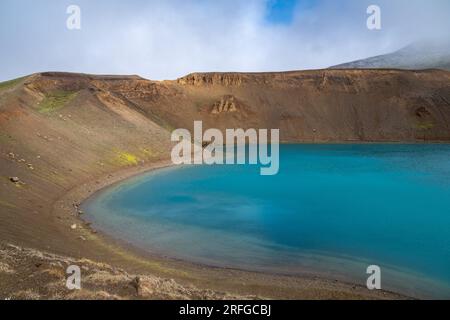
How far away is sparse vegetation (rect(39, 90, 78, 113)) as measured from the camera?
1959 inches

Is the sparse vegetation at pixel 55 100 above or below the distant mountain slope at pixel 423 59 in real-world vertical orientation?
below

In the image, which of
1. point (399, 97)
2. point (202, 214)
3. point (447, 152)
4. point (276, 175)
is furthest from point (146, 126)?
point (399, 97)

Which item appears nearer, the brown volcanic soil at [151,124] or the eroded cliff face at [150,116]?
the brown volcanic soil at [151,124]

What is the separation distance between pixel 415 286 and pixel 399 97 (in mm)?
74442

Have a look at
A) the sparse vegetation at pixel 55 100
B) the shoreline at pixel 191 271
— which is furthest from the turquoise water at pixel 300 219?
the sparse vegetation at pixel 55 100

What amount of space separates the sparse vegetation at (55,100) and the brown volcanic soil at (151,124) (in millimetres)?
178

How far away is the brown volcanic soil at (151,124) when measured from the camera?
17750mm

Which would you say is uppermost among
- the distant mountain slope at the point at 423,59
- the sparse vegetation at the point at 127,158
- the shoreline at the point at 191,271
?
the distant mountain slope at the point at 423,59

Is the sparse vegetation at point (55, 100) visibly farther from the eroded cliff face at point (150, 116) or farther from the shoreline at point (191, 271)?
the shoreline at point (191, 271)

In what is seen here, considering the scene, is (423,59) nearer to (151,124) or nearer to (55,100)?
(151,124)

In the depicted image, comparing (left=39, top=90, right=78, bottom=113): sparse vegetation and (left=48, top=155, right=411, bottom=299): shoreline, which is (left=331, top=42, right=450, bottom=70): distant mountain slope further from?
(left=48, top=155, right=411, bottom=299): shoreline

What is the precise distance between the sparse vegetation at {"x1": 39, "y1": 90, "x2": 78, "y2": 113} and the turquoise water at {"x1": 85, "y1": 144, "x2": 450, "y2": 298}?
17411 millimetres
